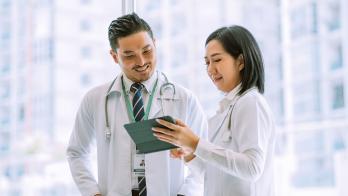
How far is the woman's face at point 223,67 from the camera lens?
5.98ft

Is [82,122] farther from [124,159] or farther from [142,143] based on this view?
[142,143]

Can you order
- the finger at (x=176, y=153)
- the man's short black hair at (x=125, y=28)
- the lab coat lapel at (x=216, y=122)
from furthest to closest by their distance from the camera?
the man's short black hair at (x=125, y=28) < the finger at (x=176, y=153) < the lab coat lapel at (x=216, y=122)

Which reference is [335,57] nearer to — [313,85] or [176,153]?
[313,85]

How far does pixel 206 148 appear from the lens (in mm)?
1637

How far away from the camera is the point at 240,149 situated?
165 centimetres

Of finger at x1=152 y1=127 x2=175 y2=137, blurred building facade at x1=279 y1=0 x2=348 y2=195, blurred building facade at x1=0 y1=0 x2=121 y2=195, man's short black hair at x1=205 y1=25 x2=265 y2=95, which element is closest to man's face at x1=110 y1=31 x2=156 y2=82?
man's short black hair at x1=205 y1=25 x2=265 y2=95

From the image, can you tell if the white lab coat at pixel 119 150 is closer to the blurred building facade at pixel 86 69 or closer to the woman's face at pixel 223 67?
the woman's face at pixel 223 67

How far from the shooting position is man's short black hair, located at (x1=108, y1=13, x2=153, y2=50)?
7.00 ft

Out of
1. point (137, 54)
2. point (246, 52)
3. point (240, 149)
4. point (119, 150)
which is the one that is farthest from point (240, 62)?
point (119, 150)

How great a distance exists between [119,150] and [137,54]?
1.35 ft

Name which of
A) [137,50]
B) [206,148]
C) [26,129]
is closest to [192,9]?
[26,129]

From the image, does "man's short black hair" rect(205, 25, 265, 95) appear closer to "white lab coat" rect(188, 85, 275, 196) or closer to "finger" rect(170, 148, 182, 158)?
"white lab coat" rect(188, 85, 275, 196)

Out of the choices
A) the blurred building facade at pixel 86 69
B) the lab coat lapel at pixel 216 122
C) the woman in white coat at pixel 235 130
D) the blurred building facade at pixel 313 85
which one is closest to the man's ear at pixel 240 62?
the woman in white coat at pixel 235 130

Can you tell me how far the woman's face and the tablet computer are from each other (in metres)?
0.28
